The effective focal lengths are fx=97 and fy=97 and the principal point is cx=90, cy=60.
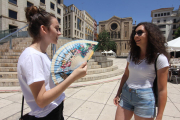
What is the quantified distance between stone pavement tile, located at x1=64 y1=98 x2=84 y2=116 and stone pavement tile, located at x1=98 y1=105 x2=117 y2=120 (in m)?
0.78

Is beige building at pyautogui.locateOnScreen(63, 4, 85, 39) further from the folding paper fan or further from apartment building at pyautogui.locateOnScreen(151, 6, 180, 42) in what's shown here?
the folding paper fan

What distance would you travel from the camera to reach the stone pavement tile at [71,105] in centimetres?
Result: 270

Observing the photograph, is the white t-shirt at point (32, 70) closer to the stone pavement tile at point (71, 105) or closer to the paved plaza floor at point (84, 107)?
the paved plaza floor at point (84, 107)

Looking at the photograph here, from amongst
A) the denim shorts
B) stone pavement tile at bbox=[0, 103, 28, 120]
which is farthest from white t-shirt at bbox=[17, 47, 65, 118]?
stone pavement tile at bbox=[0, 103, 28, 120]

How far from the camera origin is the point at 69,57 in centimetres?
102

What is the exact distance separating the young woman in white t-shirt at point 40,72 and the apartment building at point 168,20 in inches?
2150

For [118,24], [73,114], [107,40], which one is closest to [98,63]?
[73,114]

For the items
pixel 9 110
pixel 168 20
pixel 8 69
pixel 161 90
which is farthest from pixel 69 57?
pixel 168 20

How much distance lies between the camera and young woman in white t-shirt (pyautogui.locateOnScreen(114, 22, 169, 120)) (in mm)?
1215

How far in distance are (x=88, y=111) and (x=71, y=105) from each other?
62cm

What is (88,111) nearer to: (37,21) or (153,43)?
(153,43)

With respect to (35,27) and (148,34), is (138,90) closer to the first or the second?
(148,34)

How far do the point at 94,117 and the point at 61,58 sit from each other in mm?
2115

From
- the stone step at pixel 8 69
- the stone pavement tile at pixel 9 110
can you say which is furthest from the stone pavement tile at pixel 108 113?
the stone step at pixel 8 69
